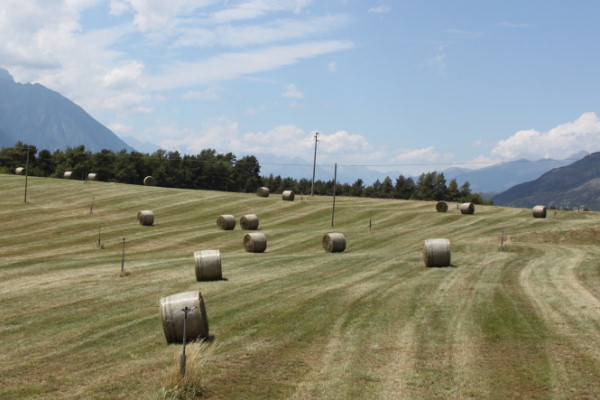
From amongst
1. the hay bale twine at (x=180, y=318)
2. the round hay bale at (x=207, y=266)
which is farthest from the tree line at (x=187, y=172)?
the hay bale twine at (x=180, y=318)

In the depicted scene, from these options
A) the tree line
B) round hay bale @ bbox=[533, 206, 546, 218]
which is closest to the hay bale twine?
round hay bale @ bbox=[533, 206, 546, 218]

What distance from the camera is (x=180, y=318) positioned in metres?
13.3

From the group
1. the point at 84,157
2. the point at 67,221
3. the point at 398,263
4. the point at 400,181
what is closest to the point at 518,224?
the point at 398,263

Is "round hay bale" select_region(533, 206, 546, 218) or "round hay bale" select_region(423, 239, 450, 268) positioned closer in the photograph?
"round hay bale" select_region(423, 239, 450, 268)

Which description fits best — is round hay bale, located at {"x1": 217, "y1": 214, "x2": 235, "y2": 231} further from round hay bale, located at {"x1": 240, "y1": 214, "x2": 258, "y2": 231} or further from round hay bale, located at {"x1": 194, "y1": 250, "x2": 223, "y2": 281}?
round hay bale, located at {"x1": 194, "y1": 250, "x2": 223, "y2": 281}

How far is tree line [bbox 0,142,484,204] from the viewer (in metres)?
123

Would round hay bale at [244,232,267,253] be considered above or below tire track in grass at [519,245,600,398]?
below

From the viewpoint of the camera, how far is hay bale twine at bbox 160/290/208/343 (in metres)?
13.3

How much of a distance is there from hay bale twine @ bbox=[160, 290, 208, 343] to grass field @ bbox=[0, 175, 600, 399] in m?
0.49

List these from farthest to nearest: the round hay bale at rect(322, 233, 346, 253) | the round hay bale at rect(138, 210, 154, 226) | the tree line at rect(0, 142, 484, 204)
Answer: the tree line at rect(0, 142, 484, 204) → the round hay bale at rect(138, 210, 154, 226) → the round hay bale at rect(322, 233, 346, 253)

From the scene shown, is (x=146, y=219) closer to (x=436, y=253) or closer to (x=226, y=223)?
(x=226, y=223)

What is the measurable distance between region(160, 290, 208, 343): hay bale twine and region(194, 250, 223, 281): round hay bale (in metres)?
8.94

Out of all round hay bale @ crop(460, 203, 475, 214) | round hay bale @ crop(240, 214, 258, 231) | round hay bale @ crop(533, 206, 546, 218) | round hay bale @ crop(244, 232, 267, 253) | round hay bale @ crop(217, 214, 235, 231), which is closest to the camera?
round hay bale @ crop(244, 232, 267, 253)

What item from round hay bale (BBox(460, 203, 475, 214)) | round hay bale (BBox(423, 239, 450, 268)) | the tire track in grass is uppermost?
round hay bale (BBox(460, 203, 475, 214))
